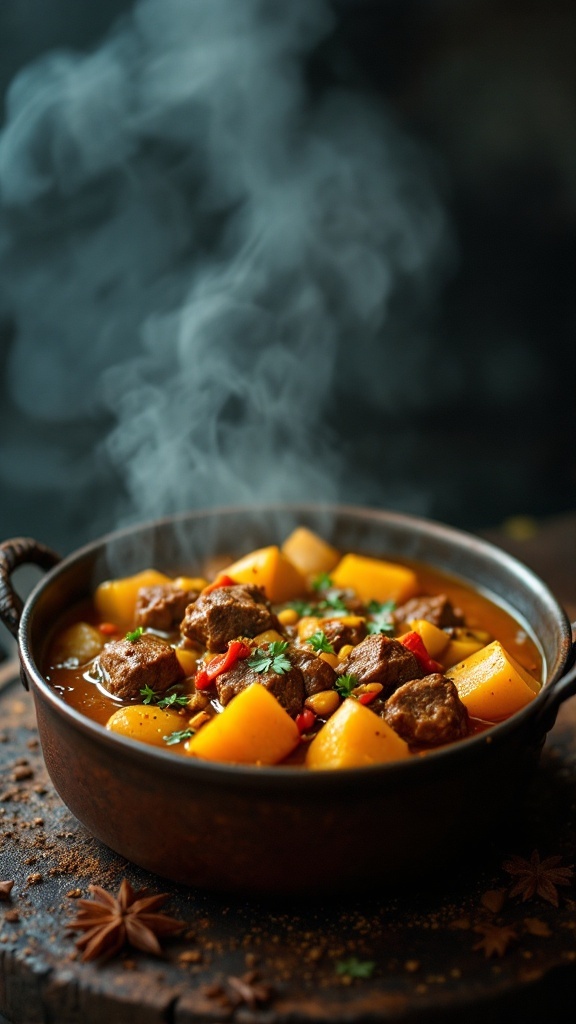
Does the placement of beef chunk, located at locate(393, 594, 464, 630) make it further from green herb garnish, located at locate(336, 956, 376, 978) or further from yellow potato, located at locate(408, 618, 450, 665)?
green herb garnish, located at locate(336, 956, 376, 978)

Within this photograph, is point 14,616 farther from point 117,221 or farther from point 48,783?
point 117,221

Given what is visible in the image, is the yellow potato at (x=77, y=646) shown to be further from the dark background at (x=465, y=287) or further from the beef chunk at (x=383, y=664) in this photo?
the dark background at (x=465, y=287)

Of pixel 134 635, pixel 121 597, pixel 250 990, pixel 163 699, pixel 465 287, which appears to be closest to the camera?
pixel 250 990

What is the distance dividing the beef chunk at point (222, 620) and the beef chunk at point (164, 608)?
0.19 m

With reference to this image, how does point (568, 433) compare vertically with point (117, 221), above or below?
below

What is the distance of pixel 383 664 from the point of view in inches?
125

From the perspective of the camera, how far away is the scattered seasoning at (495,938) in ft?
9.05

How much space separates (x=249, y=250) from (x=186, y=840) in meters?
4.14

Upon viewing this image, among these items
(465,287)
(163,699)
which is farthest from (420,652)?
(465,287)

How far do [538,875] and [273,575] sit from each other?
1615 mm

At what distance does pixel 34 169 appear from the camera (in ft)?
17.6

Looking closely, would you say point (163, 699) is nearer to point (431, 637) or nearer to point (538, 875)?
point (431, 637)

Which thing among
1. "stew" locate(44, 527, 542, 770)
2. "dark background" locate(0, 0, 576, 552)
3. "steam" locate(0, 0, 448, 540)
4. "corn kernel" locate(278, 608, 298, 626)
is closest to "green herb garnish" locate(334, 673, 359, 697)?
"stew" locate(44, 527, 542, 770)

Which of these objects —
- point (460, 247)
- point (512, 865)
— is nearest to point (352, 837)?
point (512, 865)
